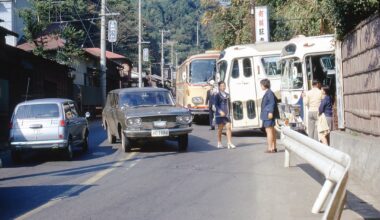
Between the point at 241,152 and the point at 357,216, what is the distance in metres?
8.04

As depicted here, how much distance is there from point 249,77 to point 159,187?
1106 cm

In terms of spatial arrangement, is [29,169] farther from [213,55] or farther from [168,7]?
[168,7]

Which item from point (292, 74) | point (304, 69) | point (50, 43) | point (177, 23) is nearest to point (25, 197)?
point (304, 69)

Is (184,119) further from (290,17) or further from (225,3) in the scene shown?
(225,3)

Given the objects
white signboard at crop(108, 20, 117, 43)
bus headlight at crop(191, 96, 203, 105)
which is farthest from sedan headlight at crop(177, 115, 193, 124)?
white signboard at crop(108, 20, 117, 43)

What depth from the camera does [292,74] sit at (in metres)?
17.7

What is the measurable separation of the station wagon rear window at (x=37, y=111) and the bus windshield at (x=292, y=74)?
7.58 metres

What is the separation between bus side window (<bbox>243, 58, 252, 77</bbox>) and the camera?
20263mm

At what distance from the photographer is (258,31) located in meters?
30.4

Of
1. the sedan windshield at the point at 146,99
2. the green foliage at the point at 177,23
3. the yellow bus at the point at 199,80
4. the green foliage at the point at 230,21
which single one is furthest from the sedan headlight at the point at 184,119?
the green foliage at the point at 177,23

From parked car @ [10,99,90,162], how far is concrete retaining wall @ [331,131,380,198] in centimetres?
736

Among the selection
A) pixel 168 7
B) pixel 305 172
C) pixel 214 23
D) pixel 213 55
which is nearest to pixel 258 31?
pixel 213 55

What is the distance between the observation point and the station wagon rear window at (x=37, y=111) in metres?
14.6

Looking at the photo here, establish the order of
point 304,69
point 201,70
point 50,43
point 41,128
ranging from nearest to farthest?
point 41,128 < point 304,69 < point 201,70 < point 50,43
